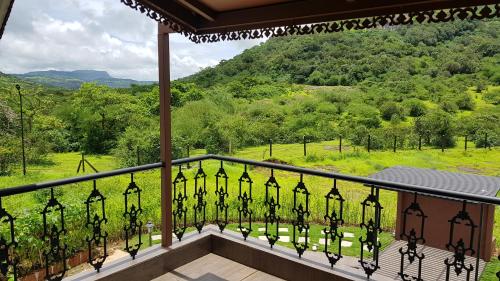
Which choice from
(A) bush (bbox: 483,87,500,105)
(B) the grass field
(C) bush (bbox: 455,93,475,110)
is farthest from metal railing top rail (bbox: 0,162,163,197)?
(A) bush (bbox: 483,87,500,105)

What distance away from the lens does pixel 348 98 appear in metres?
24.5

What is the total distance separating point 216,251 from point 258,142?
69.2ft

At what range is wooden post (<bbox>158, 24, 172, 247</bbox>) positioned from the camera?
236cm

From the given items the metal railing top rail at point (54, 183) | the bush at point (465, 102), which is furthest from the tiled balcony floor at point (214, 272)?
the bush at point (465, 102)

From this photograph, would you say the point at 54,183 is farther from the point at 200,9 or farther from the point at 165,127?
the point at 200,9

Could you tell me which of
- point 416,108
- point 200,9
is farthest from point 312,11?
point 416,108

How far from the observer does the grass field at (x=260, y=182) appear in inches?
323

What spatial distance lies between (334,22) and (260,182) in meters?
14.0

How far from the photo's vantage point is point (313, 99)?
2470 cm

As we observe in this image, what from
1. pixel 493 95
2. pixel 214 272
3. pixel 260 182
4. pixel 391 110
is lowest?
pixel 260 182

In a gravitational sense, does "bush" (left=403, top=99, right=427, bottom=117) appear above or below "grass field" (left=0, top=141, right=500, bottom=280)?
above

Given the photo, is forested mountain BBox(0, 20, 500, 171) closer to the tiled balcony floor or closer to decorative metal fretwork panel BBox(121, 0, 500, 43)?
the tiled balcony floor

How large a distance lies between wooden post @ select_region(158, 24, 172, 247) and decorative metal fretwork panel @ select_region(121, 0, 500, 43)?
16 cm

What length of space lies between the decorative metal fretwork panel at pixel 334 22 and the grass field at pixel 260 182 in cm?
557
